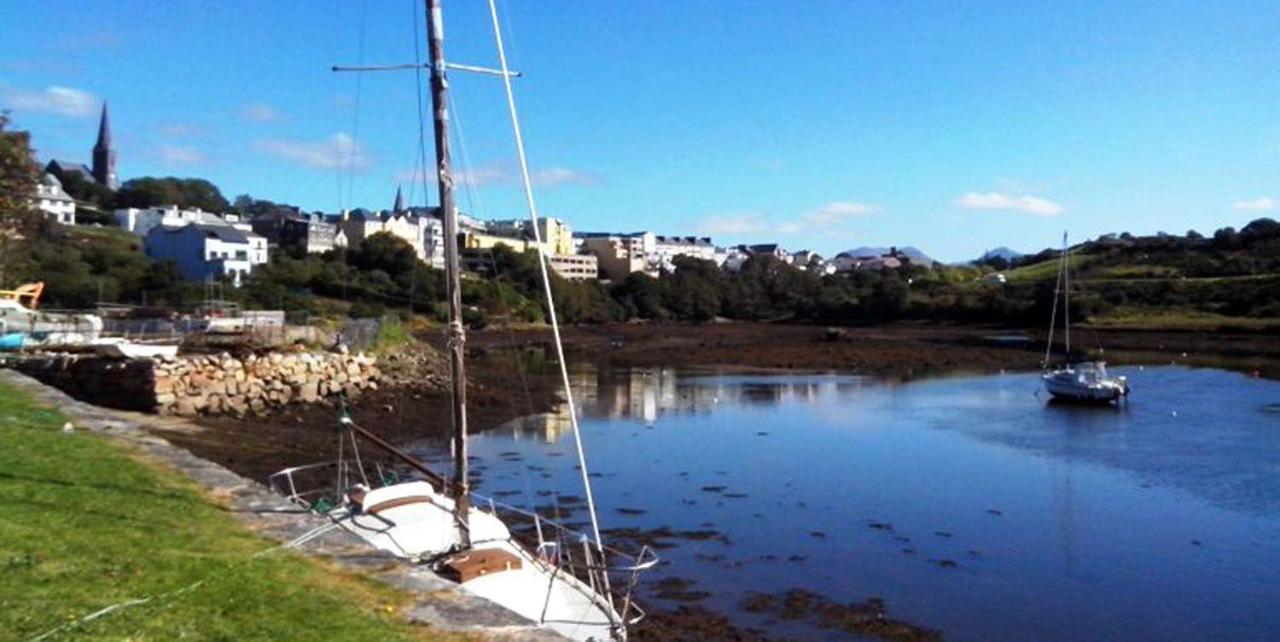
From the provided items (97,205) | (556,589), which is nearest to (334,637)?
(556,589)

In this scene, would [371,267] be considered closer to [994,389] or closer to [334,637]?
[994,389]

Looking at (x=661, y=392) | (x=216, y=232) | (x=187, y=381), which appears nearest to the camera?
(x=187, y=381)

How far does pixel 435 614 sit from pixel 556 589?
162 inches

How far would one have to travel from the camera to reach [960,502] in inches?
901

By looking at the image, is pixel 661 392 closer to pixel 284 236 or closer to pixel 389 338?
pixel 389 338

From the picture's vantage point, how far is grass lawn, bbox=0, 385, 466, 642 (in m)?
6.16

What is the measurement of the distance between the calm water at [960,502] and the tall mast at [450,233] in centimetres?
540

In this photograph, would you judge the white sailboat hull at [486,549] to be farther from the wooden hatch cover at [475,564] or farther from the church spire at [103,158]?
the church spire at [103,158]

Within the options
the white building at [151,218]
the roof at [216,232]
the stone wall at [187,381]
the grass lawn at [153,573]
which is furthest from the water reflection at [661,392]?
the white building at [151,218]

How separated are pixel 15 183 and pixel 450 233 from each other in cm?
2173

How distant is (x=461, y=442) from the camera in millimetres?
11031

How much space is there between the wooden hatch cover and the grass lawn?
1982mm

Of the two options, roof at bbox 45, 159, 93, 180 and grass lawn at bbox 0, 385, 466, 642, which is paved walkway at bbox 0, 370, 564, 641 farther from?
roof at bbox 45, 159, 93, 180

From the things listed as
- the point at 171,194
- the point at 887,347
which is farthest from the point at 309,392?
the point at 171,194
